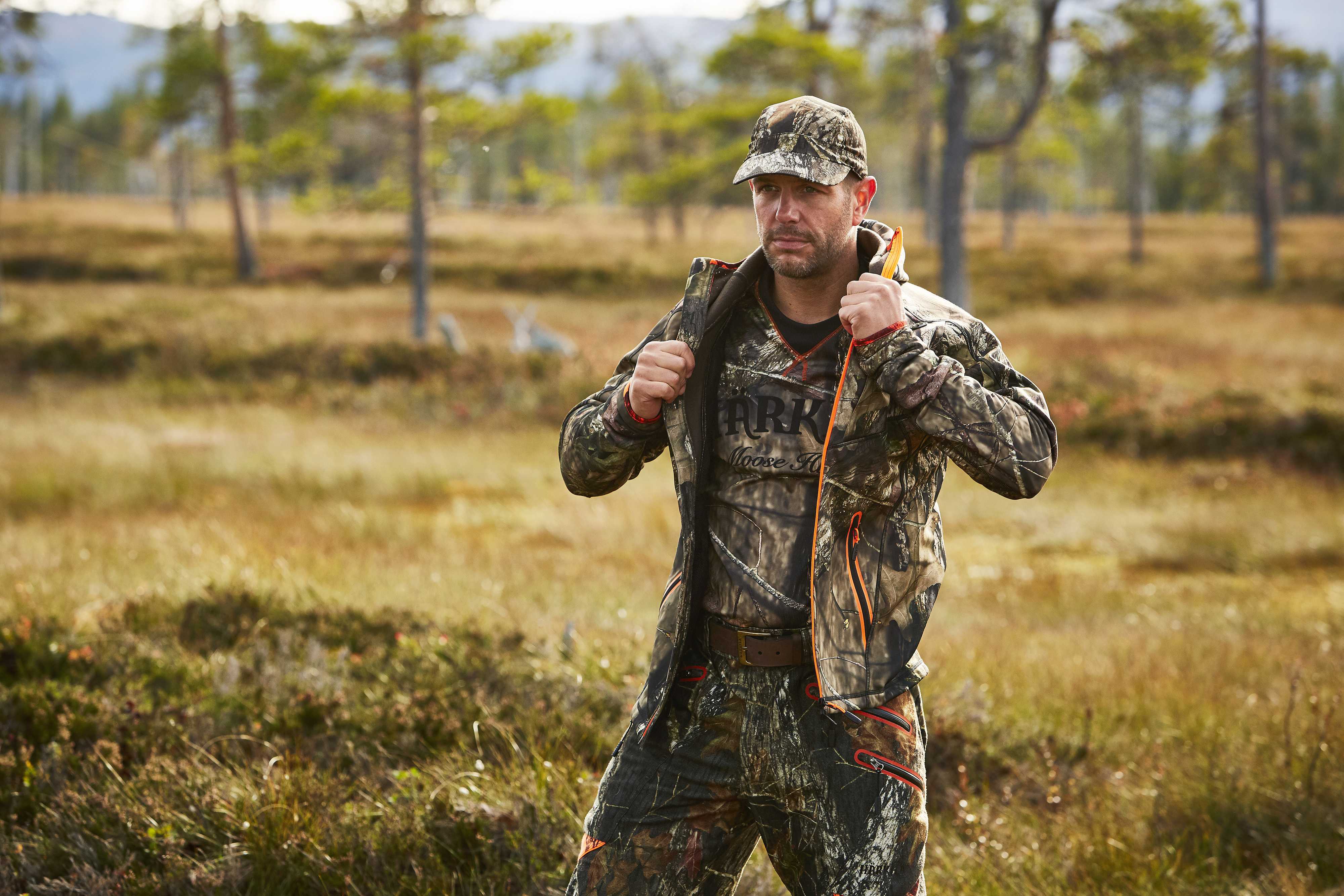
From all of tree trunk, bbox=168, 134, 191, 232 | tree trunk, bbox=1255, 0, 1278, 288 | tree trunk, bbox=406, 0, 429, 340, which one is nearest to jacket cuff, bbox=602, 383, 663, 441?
tree trunk, bbox=406, 0, 429, 340

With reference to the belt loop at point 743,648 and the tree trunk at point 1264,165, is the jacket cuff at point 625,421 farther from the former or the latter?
Result: the tree trunk at point 1264,165

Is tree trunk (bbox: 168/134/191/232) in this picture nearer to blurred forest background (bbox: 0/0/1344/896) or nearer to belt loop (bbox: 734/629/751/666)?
blurred forest background (bbox: 0/0/1344/896)

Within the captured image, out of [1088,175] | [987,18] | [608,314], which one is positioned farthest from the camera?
[1088,175]

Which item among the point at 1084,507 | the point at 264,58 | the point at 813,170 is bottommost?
the point at 1084,507

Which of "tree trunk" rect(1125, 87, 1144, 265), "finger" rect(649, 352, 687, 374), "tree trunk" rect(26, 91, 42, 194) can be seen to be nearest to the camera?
"finger" rect(649, 352, 687, 374)

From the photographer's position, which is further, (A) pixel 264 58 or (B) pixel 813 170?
(A) pixel 264 58

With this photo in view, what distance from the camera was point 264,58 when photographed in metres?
26.8

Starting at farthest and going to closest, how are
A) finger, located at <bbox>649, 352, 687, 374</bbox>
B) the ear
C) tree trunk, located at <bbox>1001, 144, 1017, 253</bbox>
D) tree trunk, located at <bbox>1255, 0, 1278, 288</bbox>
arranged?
1. tree trunk, located at <bbox>1001, 144, 1017, 253</bbox>
2. tree trunk, located at <bbox>1255, 0, 1278, 288</bbox>
3. the ear
4. finger, located at <bbox>649, 352, 687, 374</bbox>

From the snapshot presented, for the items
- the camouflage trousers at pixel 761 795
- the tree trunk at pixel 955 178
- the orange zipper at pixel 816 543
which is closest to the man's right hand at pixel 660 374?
the orange zipper at pixel 816 543

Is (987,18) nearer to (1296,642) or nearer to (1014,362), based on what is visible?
(1014,362)

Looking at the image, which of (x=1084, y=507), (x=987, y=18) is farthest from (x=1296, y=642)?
(x=987, y=18)

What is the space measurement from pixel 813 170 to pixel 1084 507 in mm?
10038

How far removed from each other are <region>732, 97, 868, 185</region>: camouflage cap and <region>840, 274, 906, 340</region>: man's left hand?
0.30m

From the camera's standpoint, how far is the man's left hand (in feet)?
8.10
